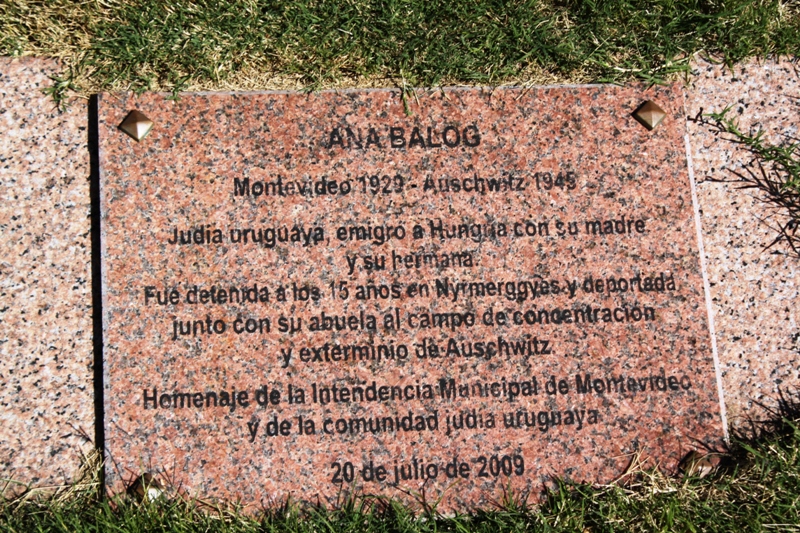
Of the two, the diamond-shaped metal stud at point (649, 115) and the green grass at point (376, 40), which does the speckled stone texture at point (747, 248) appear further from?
the diamond-shaped metal stud at point (649, 115)

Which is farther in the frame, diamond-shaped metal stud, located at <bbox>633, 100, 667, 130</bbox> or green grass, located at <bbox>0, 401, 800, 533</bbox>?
diamond-shaped metal stud, located at <bbox>633, 100, 667, 130</bbox>

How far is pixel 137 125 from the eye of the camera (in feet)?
6.88

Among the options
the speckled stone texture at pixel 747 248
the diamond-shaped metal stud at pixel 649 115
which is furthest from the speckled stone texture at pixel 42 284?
the speckled stone texture at pixel 747 248

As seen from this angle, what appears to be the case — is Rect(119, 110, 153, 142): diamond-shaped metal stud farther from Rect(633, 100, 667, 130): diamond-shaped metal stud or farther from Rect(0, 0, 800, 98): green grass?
Rect(633, 100, 667, 130): diamond-shaped metal stud

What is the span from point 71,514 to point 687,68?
8.28 ft

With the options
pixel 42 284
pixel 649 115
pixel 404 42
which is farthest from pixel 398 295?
pixel 42 284

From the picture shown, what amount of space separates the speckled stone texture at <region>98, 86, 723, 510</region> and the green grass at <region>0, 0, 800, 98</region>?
16 centimetres

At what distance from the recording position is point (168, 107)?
2.15 metres

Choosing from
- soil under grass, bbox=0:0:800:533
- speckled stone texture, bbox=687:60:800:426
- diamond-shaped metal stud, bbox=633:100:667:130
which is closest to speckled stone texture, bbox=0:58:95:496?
soil under grass, bbox=0:0:800:533

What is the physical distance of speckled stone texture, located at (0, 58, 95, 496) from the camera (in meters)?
2.07

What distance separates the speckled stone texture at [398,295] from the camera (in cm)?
201

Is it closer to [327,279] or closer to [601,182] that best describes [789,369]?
[601,182]

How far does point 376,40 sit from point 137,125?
0.87m

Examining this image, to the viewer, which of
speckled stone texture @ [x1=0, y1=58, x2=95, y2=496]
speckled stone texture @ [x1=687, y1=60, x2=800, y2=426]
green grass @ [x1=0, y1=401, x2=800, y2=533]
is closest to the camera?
green grass @ [x1=0, y1=401, x2=800, y2=533]
